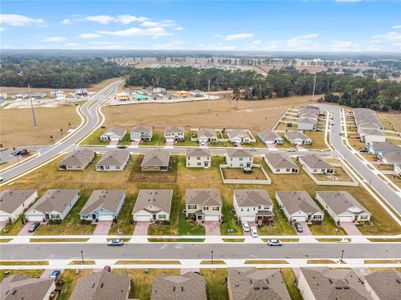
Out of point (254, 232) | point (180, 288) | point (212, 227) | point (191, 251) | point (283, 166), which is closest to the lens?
point (180, 288)

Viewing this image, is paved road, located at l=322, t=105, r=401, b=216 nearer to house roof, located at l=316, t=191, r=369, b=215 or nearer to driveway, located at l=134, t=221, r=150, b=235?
house roof, located at l=316, t=191, r=369, b=215

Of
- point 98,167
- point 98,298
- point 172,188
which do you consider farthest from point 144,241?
point 98,167

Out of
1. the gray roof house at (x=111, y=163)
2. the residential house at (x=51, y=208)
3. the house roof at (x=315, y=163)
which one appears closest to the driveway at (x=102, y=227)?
the residential house at (x=51, y=208)

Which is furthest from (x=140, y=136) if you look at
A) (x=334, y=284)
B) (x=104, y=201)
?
(x=334, y=284)

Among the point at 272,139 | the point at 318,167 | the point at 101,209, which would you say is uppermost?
the point at 272,139

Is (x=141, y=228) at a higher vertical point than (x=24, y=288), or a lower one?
lower

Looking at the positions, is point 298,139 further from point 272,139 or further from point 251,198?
point 251,198

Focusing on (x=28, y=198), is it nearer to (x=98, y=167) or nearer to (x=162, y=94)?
(x=98, y=167)
